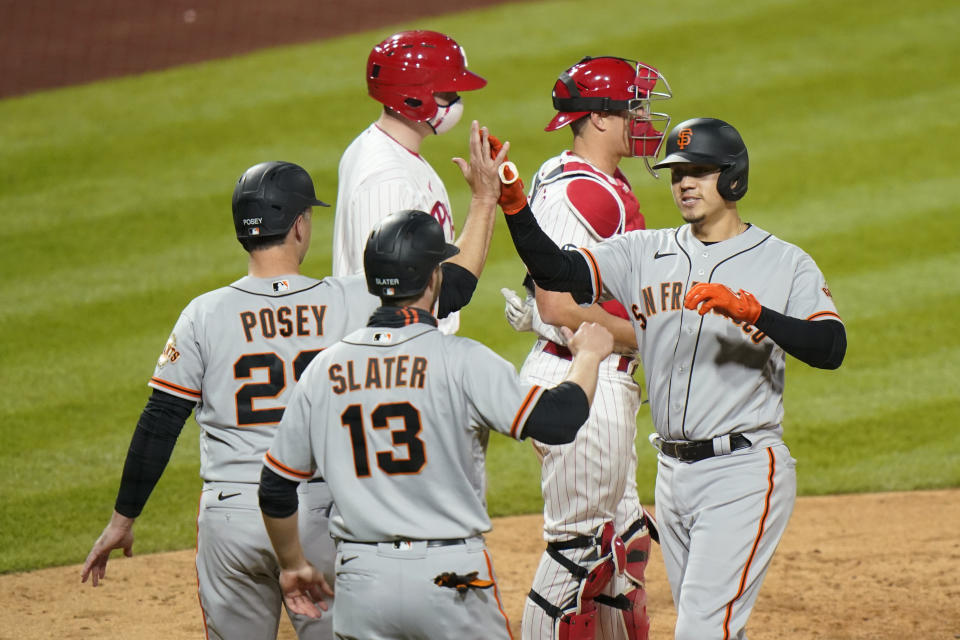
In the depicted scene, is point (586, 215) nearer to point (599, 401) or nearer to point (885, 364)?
point (599, 401)

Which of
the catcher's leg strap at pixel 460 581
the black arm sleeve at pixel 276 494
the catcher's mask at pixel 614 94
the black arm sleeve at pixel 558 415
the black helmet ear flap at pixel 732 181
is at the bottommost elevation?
the catcher's leg strap at pixel 460 581

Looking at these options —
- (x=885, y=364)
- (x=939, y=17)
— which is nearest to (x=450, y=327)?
(x=885, y=364)

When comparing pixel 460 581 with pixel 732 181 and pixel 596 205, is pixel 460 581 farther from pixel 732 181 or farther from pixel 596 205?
pixel 596 205

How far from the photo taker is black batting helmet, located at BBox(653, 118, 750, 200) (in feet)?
12.5

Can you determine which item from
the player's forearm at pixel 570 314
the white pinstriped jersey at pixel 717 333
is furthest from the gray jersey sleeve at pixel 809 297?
the player's forearm at pixel 570 314

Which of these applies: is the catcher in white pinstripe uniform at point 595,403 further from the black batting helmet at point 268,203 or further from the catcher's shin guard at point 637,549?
the black batting helmet at point 268,203

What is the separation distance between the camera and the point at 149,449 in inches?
144

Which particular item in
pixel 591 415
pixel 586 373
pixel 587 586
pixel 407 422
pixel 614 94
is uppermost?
pixel 614 94

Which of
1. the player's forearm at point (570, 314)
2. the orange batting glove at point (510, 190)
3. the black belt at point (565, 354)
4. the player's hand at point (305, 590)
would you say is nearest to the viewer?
the player's hand at point (305, 590)

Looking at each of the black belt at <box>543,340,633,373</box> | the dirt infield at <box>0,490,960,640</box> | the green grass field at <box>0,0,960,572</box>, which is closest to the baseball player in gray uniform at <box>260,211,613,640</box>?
the black belt at <box>543,340,633,373</box>

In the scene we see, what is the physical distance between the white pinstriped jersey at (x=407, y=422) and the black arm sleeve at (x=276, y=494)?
0.13 m

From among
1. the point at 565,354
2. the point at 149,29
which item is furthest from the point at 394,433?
the point at 149,29

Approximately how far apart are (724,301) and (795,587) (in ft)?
9.02

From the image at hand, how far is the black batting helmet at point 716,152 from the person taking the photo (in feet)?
12.5
